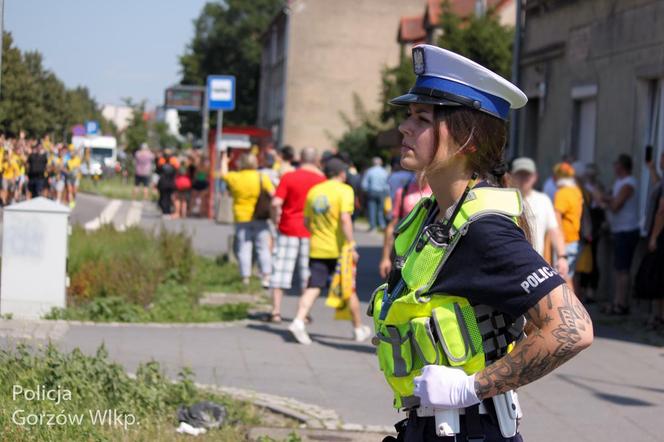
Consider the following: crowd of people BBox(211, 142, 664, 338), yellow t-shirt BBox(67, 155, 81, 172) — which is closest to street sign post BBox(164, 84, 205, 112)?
crowd of people BBox(211, 142, 664, 338)

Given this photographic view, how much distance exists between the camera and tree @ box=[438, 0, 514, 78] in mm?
32812

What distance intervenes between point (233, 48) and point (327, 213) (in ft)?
250

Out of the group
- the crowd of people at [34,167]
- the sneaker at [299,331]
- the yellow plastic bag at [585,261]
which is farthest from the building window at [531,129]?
the sneaker at [299,331]

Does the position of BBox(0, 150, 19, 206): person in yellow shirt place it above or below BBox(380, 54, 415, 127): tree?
below

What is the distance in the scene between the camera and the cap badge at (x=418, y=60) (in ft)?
10.6

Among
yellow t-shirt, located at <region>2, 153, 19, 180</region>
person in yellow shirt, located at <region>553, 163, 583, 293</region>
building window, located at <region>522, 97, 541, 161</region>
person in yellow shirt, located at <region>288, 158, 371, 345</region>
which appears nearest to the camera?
yellow t-shirt, located at <region>2, 153, 19, 180</region>

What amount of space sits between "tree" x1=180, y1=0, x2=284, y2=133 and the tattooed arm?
8109 cm

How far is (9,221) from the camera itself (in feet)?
38.2

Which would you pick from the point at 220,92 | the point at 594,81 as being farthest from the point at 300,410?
the point at 220,92

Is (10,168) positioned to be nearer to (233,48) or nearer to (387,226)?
(387,226)

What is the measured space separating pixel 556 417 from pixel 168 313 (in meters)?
5.48

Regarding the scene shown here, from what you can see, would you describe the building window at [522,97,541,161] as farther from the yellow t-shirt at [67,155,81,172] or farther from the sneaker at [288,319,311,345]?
the sneaker at [288,319,311,345]

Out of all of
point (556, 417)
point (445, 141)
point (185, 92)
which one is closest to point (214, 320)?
point (556, 417)

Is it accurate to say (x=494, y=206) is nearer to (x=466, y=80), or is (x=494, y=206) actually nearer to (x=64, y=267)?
(x=466, y=80)
